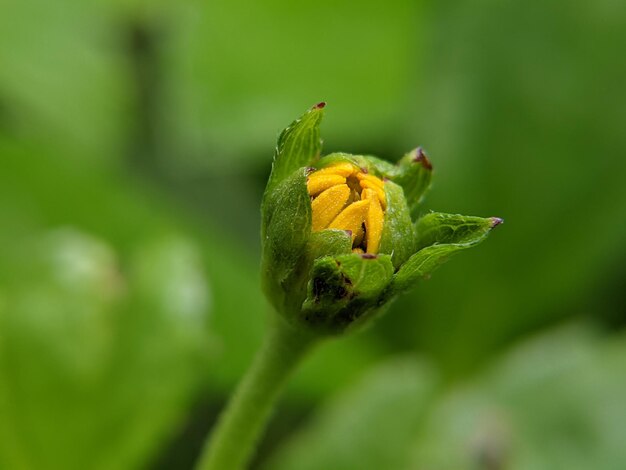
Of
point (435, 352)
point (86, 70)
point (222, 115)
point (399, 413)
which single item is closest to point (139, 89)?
point (86, 70)

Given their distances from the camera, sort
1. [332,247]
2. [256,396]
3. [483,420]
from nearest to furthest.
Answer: [332,247]
[256,396]
[483,420]

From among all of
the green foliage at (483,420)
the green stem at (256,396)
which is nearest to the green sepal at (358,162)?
the green stem at (256,396)

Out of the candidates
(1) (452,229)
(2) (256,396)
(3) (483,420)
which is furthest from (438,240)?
(3) (483,420)

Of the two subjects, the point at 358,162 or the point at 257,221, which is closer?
the point at 358,162

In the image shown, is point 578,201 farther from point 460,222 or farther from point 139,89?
point 460,222

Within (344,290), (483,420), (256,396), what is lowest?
(483,420)

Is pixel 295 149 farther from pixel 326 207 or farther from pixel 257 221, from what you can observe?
pixel 257 221
